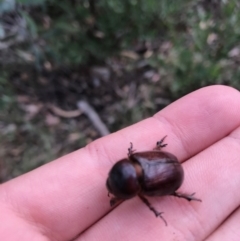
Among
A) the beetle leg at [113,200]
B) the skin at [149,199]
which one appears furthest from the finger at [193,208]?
the beetle leg at [113,200]

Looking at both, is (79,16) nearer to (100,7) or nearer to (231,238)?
(100,7)

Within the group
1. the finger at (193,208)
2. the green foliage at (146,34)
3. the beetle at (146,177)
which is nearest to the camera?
the beetle at (146,177)

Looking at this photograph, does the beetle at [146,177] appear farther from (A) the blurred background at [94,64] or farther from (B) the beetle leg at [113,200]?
(A) the blurred background at [94,64]

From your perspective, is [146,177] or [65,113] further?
[65,113]

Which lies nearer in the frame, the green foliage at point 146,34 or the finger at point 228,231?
the finger at point 228,231

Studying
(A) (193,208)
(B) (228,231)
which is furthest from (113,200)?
(B) (228,231)

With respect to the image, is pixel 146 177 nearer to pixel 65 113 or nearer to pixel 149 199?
pixel 149 199

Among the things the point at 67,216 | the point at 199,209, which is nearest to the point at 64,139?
the point at 67,216
